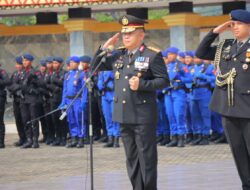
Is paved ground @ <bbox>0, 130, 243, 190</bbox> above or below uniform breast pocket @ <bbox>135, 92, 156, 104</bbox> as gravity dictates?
below

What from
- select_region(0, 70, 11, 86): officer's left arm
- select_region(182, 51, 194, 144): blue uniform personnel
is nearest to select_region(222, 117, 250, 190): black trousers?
select_region(182, 51, 194, 144): blue uniform personnel

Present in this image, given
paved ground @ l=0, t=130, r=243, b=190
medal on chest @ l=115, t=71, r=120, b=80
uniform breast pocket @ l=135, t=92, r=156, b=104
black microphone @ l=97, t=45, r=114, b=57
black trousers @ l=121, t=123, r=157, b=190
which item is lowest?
paved ground @ l=0, t=130, r=243, b=190

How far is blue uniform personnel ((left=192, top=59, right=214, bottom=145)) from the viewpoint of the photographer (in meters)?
15.9

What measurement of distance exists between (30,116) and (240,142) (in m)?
8.75

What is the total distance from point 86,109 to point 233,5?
25.3 ft

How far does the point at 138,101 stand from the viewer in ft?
28.7

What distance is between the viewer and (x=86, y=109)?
53.4 ft

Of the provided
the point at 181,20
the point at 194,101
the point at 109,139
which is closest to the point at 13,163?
the point at 109,139

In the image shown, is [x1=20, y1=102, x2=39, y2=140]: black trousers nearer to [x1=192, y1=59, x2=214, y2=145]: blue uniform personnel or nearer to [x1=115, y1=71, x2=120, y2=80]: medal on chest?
[x1=192, y1=59, x2=214, y2=145]: blue uniform personnel

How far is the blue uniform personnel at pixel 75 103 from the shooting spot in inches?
626

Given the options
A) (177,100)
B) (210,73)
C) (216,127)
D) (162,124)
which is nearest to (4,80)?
(162,124)

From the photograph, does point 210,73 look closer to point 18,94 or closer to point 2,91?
point 18,94

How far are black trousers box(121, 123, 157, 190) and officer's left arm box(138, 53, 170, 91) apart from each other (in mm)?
438

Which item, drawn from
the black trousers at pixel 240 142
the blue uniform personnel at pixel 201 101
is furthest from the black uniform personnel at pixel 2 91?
the black trousers at pixel 240 142
